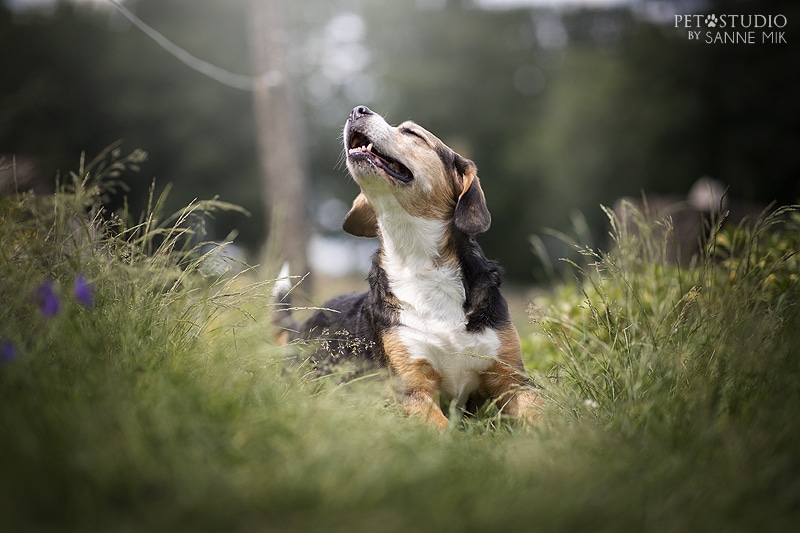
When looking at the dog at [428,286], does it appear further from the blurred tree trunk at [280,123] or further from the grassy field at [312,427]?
the blurred tree trunk at [280,123]

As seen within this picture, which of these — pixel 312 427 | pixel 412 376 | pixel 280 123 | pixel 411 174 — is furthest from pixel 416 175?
pixel 280 123

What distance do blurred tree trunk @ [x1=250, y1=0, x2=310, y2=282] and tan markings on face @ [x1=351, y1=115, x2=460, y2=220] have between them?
564 centimetres

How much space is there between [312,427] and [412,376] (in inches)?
61.1

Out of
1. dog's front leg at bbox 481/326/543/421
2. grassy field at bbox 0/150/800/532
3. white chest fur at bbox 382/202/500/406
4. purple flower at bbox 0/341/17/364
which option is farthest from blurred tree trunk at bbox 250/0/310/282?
purple flower at bbox 0/341/17/364

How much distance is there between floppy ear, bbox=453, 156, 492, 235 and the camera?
4207mm

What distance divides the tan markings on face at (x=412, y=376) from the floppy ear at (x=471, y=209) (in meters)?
0.78

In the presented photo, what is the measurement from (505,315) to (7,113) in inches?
289

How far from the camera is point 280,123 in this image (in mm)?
10156

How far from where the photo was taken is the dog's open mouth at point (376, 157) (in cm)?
428

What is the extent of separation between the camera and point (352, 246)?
80.6ft

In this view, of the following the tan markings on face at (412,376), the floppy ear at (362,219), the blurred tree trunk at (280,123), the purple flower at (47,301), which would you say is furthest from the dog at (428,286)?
the blurred tree trunk at (280,123)

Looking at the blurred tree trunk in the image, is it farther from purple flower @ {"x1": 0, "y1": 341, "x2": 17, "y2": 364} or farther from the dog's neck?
purple flower @ {"x1": 0, "y1": 341, "x2": 17, "y2": 364}

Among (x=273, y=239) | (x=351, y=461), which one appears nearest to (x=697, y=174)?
(x=273, y=239)

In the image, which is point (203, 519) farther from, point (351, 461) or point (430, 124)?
point (430, 124)
